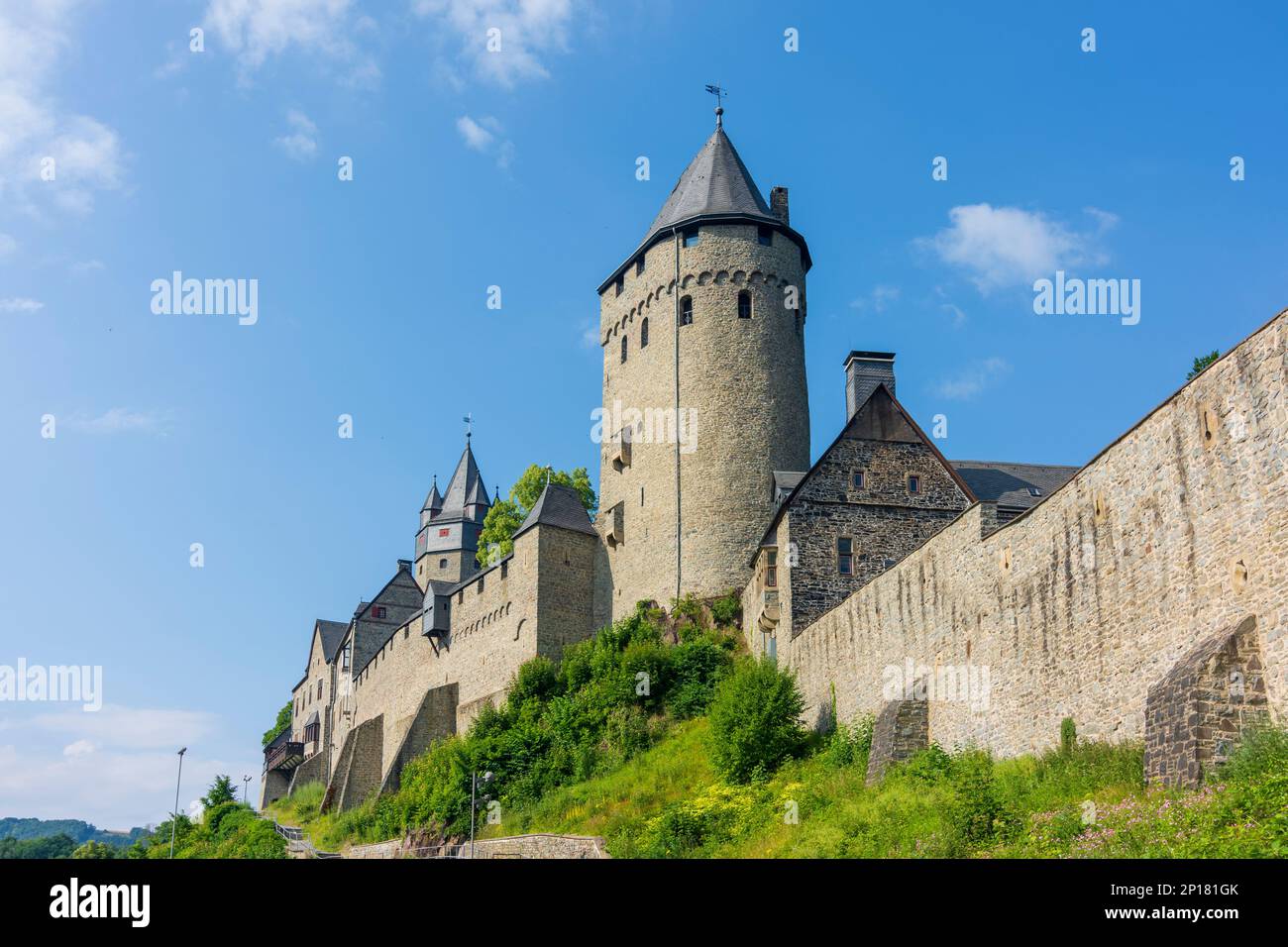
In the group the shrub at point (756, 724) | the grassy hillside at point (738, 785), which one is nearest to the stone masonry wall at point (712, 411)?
the grassy hillside at point (738, 785)

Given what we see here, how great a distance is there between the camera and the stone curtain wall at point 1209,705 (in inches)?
529

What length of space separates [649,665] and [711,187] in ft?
65.5

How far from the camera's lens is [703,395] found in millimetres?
45562

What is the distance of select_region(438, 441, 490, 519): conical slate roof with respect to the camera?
90625 mm

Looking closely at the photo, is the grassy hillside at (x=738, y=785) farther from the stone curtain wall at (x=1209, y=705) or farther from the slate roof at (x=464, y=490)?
the slate roof at (x=464, y=490)

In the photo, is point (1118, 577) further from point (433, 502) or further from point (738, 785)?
point (433, 502)

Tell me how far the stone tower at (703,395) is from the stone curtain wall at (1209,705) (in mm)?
29459

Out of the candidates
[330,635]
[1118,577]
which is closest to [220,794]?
[330,635]

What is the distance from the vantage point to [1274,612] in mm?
13500

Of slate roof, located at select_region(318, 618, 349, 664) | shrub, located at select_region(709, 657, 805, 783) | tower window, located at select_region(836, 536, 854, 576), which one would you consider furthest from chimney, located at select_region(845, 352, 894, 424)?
slate roof, located at select_region(318, 618, 349, 664)

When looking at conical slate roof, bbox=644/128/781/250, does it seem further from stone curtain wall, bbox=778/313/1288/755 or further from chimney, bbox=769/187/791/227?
A: stone curtain wall, bbox=778/313/1288/755

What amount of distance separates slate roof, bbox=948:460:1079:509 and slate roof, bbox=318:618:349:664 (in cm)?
4805
